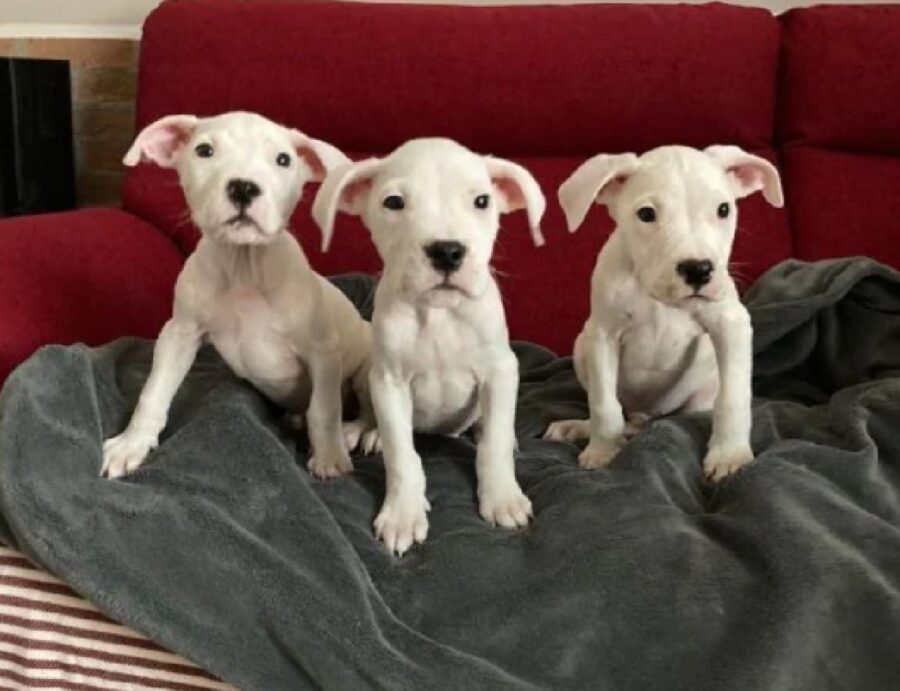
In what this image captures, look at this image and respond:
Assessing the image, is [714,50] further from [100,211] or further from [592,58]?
[100,211]

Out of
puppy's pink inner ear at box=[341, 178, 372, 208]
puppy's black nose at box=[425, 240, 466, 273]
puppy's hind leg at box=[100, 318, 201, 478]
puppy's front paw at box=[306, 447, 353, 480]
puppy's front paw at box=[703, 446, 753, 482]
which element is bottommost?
puppy's front paw at box=[306, 447, 353, 480]

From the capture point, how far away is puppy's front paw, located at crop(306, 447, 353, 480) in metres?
1.57

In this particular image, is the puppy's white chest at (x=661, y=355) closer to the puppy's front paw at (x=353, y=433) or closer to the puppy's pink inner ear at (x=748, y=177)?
the puppy's pink inner ear at (x=748, y=177)

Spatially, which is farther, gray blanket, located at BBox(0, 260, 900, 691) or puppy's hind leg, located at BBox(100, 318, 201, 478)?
puppy's hind leg, located at BBox(100, 318, 201, 478)

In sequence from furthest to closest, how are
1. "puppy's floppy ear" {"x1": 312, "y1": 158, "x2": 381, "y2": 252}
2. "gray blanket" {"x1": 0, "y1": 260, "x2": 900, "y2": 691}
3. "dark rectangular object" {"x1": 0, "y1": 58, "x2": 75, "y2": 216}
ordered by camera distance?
"dark rectangular object" {"x1": 0, "y1": 58, "x2": 75, "y2": 216} < "puppy's floppy ear" {"x1": 312, "y1": 158, "x2": 381, "y2": 252} < "gray blanket" {"x1": 0, "y1": 260, "x2": 900, "y2": 691}

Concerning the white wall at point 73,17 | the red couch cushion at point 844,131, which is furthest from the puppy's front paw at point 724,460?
the white wall at point 73,17

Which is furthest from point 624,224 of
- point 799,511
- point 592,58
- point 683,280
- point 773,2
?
point 773,2

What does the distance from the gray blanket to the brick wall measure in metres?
1.38

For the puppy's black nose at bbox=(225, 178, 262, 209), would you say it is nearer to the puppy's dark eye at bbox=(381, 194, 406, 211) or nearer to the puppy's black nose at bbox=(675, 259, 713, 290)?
the puppy's dark eye at bbox=(381, 194, 406, 211)

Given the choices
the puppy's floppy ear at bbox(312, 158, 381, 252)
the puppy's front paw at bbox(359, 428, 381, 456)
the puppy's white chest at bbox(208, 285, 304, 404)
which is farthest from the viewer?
the puppy's front paw at bbox(359, 428, 381, 456)

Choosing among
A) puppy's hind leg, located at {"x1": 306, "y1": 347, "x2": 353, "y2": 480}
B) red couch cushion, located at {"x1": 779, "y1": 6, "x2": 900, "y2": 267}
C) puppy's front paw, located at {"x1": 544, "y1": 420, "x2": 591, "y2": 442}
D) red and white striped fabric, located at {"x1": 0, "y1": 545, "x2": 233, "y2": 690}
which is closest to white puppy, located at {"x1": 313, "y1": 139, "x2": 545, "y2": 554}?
puppy's hind leg, located at {"x1": 306, "y1": 347, "x2": 353, "y2": 480}

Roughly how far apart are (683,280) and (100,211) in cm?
136

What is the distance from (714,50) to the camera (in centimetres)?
224

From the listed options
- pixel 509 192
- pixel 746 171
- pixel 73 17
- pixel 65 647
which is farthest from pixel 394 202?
pixel 73 17
